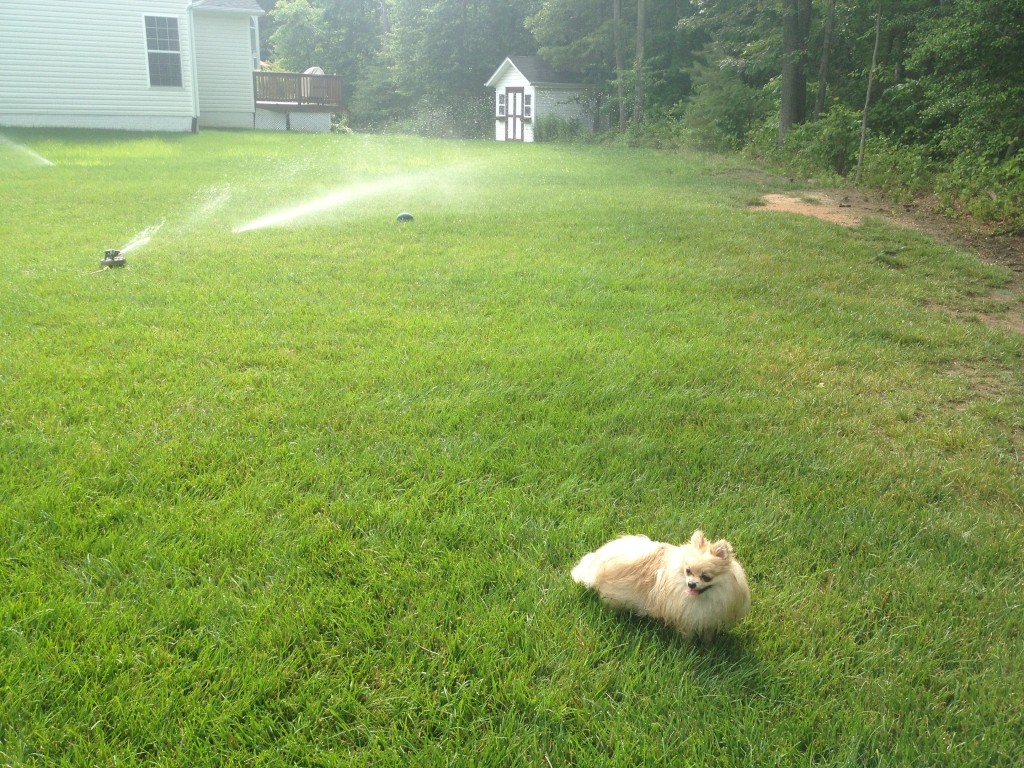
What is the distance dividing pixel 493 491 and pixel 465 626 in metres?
0.78

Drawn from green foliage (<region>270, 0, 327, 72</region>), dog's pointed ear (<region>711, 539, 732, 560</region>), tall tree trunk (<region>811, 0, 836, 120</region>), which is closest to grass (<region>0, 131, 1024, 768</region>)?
dog's pointed ear (<region>711, 539, 732, 560</region>)

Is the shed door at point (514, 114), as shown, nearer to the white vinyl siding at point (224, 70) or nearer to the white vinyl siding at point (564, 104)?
the white vinyl siding at point (564, 104)

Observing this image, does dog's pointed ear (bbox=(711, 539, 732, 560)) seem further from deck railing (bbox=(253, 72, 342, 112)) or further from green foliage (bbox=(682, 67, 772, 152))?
deck railing (bbox=(253, 72, 342, 112))

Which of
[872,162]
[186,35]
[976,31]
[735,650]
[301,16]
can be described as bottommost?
[735,650]

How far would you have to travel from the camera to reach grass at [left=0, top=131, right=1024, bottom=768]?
188 centimetres

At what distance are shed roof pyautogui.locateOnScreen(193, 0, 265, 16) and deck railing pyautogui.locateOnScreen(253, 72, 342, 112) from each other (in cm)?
244

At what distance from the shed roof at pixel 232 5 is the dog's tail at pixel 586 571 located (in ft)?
88.2

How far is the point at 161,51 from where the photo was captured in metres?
20.2

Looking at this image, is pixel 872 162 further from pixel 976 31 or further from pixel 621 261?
pixel 621 261

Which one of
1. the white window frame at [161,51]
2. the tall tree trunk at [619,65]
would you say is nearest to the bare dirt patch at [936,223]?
the white window frame at [161,51]

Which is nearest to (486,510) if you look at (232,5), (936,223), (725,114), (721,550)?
(721,550)

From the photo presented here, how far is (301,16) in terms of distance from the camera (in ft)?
142

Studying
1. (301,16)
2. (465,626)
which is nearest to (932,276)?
(465,626)

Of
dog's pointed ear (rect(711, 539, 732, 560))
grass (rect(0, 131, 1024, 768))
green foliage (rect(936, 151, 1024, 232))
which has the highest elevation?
green foliage (rect(936, 151, 1024, 232))
